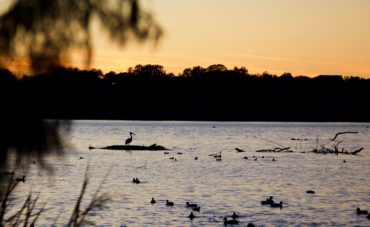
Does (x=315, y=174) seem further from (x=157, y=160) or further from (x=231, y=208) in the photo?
(x=231, y=208)

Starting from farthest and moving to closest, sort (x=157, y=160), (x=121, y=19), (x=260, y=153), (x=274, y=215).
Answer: (x=260, y=153), (x=157, y=160), (x=274, y=215), (x=121, y=19)

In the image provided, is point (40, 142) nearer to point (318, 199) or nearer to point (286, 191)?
point (318, 199)

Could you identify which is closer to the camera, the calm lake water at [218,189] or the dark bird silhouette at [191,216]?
the dark bird silhouette at [191,216]

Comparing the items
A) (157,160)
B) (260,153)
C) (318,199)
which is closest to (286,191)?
(318,199)

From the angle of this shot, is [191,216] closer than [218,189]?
Yes

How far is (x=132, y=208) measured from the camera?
3362cm

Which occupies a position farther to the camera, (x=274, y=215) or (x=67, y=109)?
(x=274, y=215)

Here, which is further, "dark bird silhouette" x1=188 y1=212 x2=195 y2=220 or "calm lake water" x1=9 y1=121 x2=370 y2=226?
"calm lake water" x1=9 y1=121 x2=370 y2=226

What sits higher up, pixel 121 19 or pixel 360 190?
pixel 121 19

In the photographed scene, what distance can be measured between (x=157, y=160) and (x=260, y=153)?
1846 centimetres

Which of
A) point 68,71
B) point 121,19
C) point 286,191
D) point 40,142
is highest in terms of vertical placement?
point 121,19

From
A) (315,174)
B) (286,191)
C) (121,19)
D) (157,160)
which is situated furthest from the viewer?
(157,160)

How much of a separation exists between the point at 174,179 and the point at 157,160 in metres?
18.5

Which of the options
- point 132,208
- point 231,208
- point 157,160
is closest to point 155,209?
point 132,208
